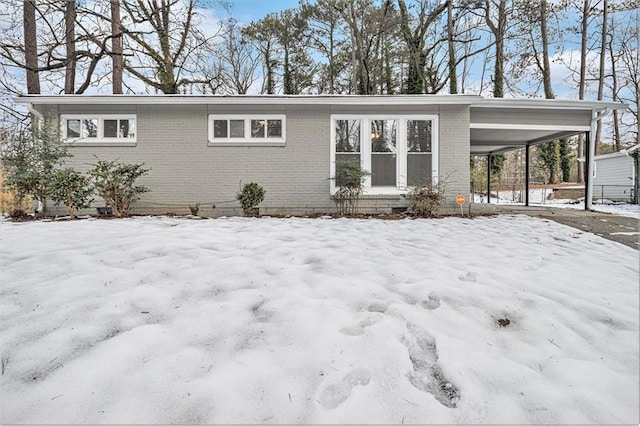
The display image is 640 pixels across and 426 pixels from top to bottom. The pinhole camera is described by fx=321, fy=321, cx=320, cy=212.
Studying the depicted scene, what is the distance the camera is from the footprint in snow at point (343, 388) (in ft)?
4.16

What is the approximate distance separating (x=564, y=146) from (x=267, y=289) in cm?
2078

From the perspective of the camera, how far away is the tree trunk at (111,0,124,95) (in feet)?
34.7

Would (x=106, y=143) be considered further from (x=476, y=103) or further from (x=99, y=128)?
(x=476, y=103)

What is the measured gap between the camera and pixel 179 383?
4.40 ft

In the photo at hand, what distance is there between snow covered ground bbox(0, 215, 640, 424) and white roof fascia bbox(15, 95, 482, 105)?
491 cm

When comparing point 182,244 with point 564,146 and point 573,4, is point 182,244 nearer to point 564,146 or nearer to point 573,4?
point 564,146

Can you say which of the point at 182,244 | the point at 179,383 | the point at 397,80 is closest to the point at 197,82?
the point at 397,80

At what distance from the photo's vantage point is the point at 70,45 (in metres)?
10.9

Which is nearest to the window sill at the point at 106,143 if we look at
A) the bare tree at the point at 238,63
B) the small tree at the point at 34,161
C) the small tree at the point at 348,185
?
the small tree at the point at 34,161

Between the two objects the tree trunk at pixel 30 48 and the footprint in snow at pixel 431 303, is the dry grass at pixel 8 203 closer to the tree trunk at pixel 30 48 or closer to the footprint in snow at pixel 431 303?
the tree trunk at pixel 30 48

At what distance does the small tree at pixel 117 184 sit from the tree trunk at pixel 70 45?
6798mm

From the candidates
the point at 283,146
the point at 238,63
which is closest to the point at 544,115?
the point at 283,146

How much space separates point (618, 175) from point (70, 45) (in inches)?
886

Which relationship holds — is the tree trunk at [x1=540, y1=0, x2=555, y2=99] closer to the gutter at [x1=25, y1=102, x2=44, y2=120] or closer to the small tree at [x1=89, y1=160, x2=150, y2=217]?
the small tree at [x1=89, y1=160, x2=150, y2=217]
